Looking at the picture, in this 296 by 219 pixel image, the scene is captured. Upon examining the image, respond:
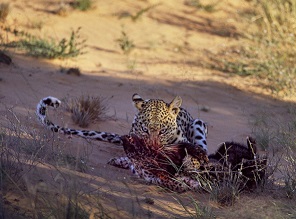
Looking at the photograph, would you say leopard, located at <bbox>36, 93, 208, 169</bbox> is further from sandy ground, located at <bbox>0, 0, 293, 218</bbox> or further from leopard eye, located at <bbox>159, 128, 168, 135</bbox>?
sandy ground, located at <bbox>0, 0, 293, 218</bbox>

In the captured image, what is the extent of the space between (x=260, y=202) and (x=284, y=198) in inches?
12.4

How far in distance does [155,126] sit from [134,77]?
18.6 feet

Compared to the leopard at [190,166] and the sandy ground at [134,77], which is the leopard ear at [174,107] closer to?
the leopard at [190,166]

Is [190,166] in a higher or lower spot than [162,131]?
lower

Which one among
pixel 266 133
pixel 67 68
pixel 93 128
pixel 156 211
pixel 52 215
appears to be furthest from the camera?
pixel 67 68

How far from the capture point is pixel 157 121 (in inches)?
278

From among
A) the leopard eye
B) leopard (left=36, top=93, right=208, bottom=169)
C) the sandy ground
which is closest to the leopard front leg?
leopard (left=36, top=93, right=208, bottom=169)

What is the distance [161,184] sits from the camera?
20.7 ft

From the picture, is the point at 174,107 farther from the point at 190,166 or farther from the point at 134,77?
the point at 134,77

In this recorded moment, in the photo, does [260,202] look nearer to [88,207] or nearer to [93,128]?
[88,207]

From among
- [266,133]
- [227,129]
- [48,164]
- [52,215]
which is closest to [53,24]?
[227,129]

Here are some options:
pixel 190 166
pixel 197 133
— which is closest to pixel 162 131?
pixel 190 166

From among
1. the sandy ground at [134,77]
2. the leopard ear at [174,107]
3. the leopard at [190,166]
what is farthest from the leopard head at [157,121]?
the sandy ground at [134,77]

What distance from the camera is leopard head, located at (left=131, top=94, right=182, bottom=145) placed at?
6.99m
